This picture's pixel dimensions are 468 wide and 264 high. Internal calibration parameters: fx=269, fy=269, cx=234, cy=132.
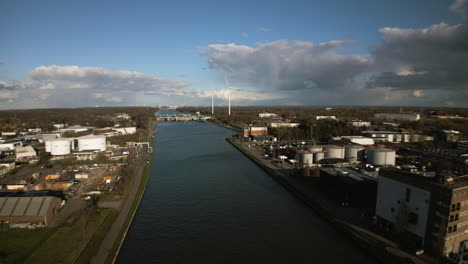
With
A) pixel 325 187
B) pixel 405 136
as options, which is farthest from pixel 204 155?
pixel 405 136

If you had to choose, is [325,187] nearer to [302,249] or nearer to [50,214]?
[302,249]

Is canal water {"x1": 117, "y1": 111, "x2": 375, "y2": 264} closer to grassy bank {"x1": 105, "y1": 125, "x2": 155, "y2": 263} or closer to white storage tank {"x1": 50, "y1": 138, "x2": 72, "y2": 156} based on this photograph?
grassy bank {"x1": 105, "y1": 125, "x2": 155, "y2": 263}

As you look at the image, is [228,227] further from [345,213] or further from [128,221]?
[345,213]

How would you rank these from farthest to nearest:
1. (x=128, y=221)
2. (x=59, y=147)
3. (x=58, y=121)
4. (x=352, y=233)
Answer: (x=58, y=121) < (x=59, y=147) < (x=128, y=221) < (x=352, y=233)

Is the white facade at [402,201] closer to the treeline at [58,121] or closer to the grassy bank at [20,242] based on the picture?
the grassy bank at [20,242]

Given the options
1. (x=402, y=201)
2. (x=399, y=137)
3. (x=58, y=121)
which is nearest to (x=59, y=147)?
(x=402, y=201)

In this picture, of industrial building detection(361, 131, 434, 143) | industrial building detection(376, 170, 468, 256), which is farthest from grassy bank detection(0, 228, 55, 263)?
industrial building detection(361, 131, 434, 143)

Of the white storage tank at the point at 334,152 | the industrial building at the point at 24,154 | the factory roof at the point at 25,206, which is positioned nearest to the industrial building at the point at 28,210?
the factory roof at the point at 25,206
